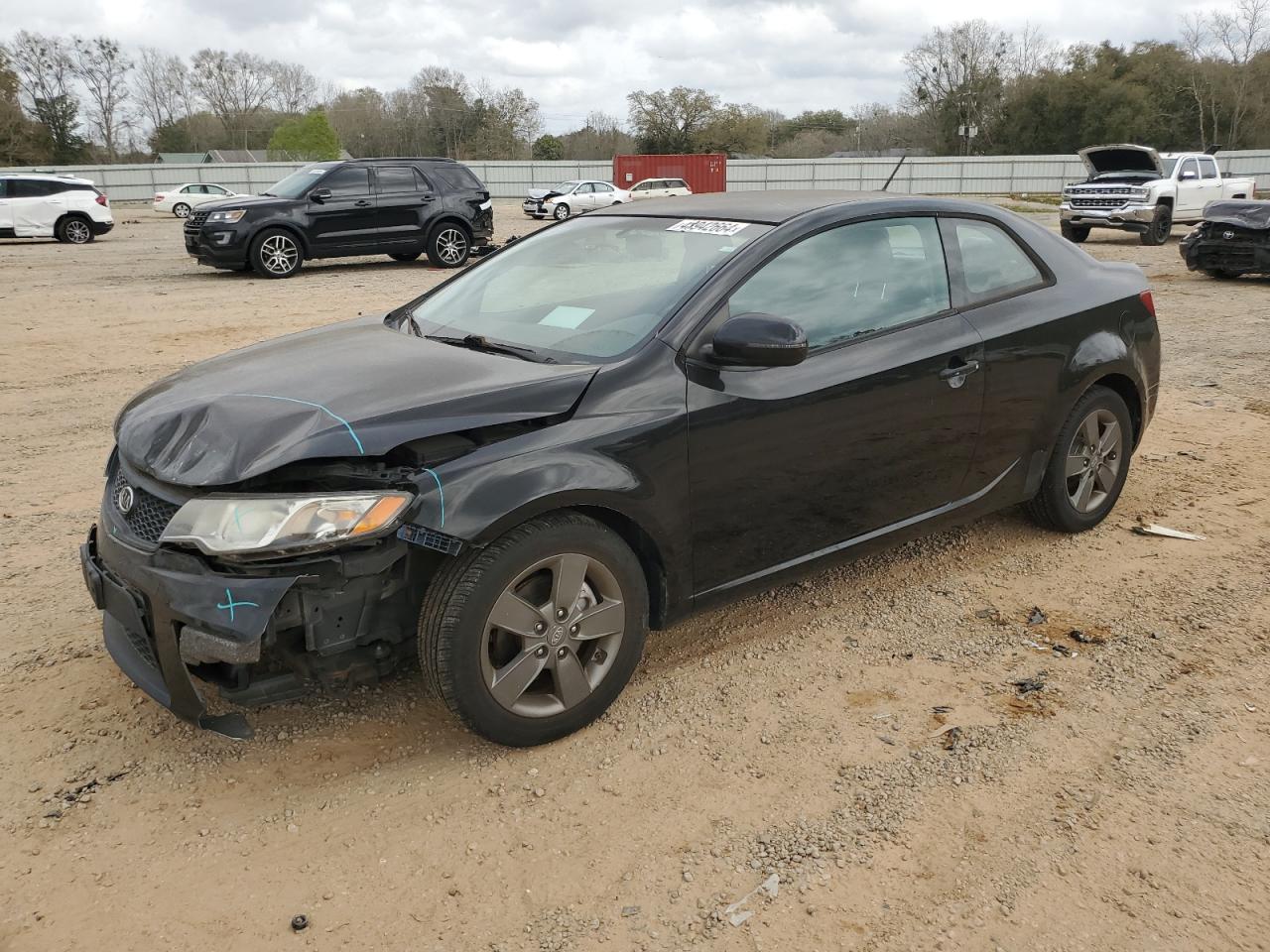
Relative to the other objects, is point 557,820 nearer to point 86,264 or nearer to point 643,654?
point 643,654

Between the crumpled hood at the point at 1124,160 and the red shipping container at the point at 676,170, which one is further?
the red shipping container at the point at 676,170

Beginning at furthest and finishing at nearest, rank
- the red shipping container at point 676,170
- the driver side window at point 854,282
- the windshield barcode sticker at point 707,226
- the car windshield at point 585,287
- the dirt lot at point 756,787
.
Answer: the red shipping container at point 676,170 → the windshield barcode sticker at point 707,226 → the driver side window at point 854,282 → the car windshield at point 585,287 → the dirt lot at point 756,787

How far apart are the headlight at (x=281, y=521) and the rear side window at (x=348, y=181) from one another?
561 inches

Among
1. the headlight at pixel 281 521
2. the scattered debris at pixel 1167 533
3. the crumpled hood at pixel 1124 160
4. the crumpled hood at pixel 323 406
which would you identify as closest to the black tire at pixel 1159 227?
the crumpled hood at pixel 1124 160

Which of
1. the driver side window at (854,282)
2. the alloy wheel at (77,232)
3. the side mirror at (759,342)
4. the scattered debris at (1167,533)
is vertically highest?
the alloy wheel at (77,232)

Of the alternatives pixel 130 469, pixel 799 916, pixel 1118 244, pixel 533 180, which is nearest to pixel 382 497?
pixel 130 469

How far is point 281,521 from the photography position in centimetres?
260

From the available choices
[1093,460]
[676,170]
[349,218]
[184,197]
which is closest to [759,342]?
[1093,460]

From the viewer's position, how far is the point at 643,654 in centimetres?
367

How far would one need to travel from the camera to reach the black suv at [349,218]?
1503 cm

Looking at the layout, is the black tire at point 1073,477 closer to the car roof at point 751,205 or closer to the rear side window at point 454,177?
the car roof at point 751,205

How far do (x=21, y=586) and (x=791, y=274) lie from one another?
3477 mm

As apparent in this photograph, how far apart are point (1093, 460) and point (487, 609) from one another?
319cm

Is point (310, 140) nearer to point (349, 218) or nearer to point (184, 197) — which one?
point (184, 197)
